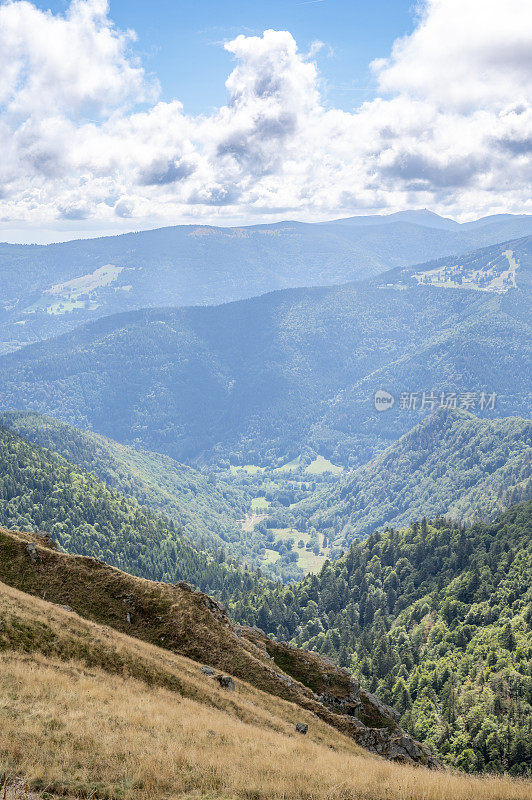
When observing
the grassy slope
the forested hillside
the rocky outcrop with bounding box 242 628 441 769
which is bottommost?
the forested hillside

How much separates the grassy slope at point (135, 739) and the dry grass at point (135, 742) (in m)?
0.06

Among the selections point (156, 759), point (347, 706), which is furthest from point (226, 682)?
point (156, 759)

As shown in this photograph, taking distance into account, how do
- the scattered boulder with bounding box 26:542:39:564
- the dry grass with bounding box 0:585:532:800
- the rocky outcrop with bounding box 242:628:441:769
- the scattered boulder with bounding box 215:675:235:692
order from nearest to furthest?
the dry grass with bounding box 0:585:532:800, the scattered boulder with bounding box 215:675:235:692, the rocky outcrop with bounding box 242:628:441:769, the scattered boulder with bounding box 26:542:39:564

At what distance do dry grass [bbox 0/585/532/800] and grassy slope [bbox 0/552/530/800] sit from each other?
60 millimetres

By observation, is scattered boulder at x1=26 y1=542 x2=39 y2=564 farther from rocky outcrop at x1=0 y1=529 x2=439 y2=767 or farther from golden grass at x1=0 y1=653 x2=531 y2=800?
golden grass at x1=0 y1=653 x2=531 y2=800

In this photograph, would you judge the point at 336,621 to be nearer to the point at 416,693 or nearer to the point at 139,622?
the point at 416,693

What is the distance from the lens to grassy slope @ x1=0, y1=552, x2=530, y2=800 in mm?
19906

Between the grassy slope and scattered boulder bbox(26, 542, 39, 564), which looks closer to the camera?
the grassy slope

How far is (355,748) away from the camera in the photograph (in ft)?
150

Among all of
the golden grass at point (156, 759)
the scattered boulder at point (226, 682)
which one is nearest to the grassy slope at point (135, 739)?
the golden grass at point (156, 759)

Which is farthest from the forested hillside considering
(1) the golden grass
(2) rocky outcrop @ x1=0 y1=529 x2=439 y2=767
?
(1) the golden grass

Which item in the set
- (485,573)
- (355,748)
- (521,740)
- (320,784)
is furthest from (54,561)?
(485,573)

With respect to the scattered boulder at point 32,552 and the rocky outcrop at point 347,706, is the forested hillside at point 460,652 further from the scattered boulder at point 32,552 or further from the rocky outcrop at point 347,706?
the scattered boulder at point 32,552

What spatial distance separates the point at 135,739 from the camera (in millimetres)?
23266
